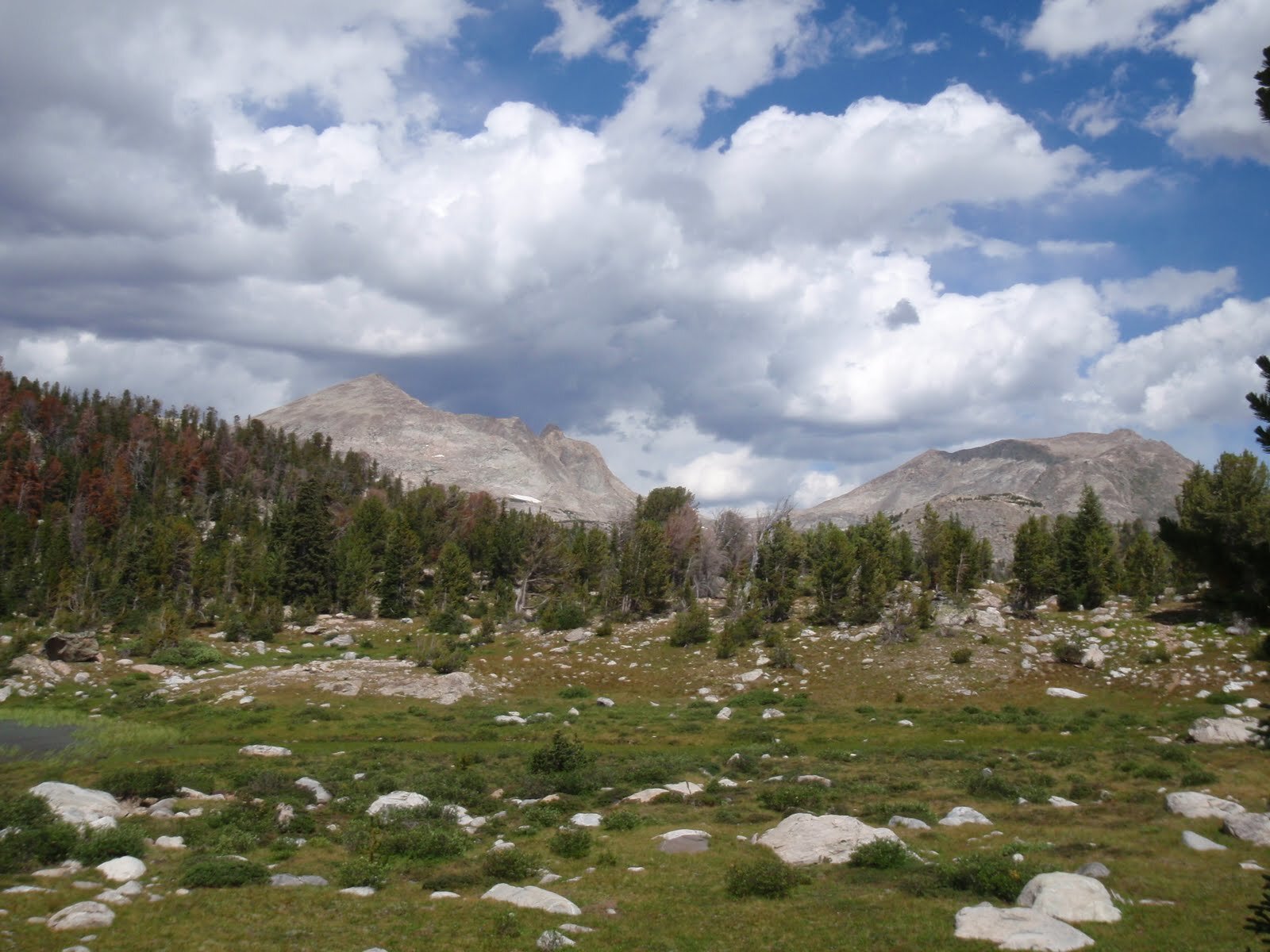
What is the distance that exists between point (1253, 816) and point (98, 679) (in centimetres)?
6016

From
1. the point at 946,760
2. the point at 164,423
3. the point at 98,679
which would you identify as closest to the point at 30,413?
the point at 164,423

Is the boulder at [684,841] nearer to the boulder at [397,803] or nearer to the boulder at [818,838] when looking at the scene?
the boulder at [818,838]

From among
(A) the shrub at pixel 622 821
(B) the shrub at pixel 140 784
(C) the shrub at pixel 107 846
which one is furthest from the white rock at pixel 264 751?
(A) the shrub at pixel 622 821

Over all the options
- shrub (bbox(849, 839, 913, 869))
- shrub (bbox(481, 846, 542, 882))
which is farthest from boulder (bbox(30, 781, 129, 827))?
shrub (bbox(849, 839, 913, 869))

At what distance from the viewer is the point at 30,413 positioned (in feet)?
503

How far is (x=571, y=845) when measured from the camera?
18.8 meters

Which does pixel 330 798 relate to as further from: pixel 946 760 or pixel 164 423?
pixel 164 423

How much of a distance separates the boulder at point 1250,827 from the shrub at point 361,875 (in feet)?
62.7

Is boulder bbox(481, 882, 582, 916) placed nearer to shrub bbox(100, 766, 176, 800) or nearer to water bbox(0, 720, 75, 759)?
shrub bbox(100, 766, 176, 800)

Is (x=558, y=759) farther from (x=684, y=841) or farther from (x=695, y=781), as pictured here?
(x=684, y=841)

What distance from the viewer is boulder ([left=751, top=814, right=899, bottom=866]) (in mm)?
17828

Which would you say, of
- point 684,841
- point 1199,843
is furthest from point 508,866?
point 1199,843

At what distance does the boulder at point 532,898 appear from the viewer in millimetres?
14609

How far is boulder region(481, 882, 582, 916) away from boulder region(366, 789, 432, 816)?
23.4ft
